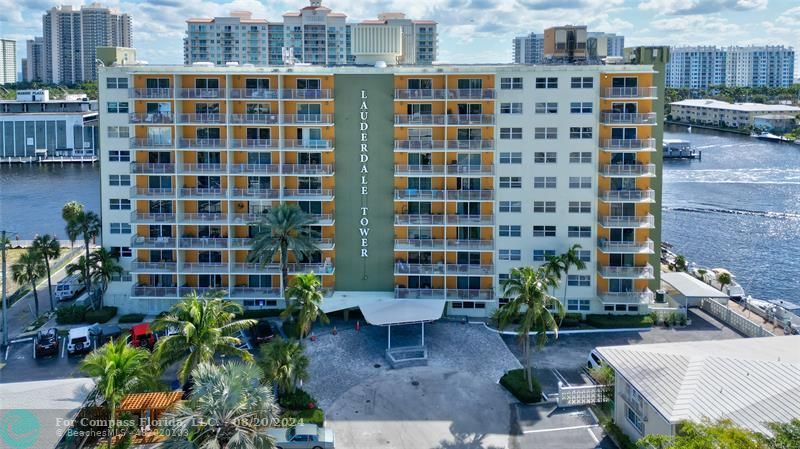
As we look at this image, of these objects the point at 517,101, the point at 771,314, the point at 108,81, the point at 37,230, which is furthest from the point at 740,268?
the point at 37,230

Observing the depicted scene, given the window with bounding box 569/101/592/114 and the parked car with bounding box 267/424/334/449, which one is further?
the window with bounding box 569/101/592/114

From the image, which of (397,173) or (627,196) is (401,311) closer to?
(397,173)

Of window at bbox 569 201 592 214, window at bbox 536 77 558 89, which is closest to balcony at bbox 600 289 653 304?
window at bbox 569 201 592 214

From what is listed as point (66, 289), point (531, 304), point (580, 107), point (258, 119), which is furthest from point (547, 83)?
point (66, 289)

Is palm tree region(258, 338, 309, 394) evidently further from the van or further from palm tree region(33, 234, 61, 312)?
the van

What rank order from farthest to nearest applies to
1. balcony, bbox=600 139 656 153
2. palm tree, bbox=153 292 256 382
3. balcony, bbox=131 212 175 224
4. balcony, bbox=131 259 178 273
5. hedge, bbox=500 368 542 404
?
balcony, bbox=131 259 178 273 < balcony, bbox=131 212 175 224 < balcony, bbox=600 139 656 153 < hedge, bbox=500 368 542 404 < palm tree, bbox=153 292 256 382

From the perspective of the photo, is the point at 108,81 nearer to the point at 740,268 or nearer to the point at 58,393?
the point at 58,393
